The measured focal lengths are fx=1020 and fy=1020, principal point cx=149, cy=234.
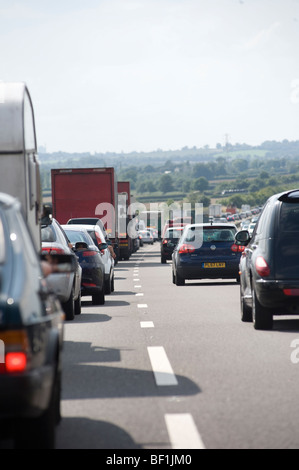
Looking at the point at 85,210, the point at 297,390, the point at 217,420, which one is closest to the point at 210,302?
the point at 297,390

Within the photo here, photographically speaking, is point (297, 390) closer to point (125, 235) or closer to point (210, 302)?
point (210, 302)

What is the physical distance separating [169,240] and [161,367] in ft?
101

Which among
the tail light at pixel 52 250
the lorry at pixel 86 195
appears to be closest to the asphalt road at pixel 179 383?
the tail light at pixel 52 250

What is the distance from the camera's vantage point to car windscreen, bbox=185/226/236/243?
80.2 ft

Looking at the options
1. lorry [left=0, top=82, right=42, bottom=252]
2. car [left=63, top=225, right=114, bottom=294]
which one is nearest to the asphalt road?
lorry [left=0, top=82, right=42, bottom=252]

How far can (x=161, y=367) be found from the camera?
9.34 metres

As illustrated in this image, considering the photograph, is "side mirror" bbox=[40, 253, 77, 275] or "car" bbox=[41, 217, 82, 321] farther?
"car" bbox=[41, 217, 82, 321]

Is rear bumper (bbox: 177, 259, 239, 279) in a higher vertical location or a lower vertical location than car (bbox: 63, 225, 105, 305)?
lower

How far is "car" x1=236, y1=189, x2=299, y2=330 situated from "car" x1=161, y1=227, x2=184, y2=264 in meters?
26.7

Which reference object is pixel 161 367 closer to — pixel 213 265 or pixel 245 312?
pixel 245 312

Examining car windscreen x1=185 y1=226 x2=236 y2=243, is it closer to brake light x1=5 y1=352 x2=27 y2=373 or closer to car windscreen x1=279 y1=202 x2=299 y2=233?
car windscreen x1=279 y1=202 x2=299 y2=233

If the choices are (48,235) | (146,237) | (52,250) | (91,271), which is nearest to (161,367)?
(52,250)

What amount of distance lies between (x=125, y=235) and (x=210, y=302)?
29.9 m

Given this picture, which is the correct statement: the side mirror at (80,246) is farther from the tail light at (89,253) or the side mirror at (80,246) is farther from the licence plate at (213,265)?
the licence plate at (213,265)
